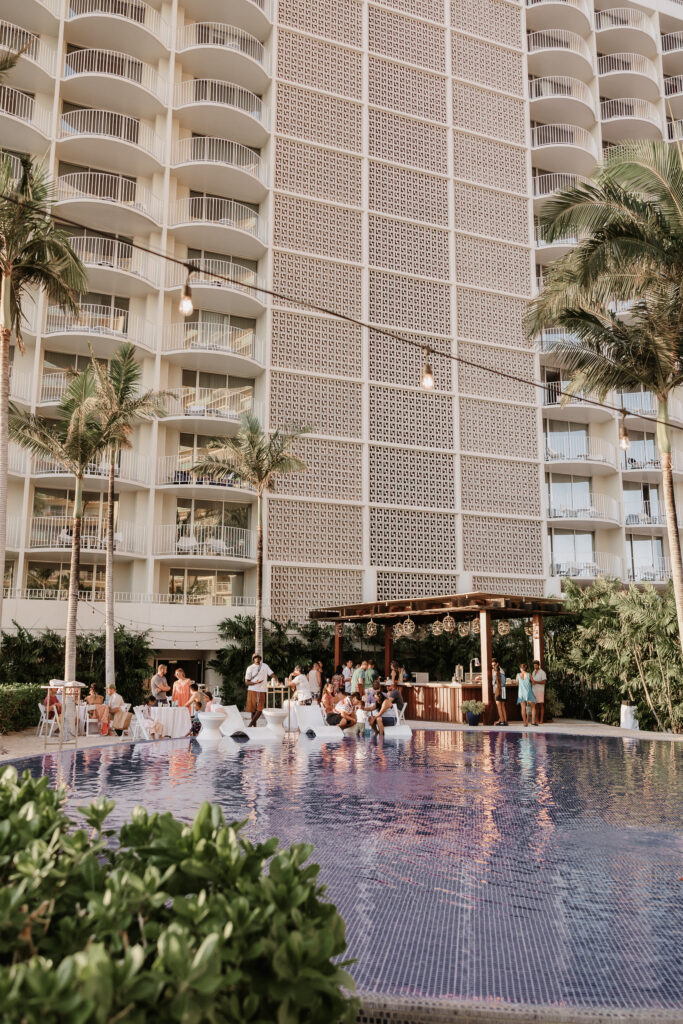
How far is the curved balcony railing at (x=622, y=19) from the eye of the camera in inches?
1587

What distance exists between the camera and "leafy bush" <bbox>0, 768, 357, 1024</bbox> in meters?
1.92

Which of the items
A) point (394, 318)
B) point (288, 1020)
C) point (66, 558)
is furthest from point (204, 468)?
point (288, 1020)

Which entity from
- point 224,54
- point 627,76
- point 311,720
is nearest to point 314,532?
point 311,720

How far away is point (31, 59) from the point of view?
28.7 metres

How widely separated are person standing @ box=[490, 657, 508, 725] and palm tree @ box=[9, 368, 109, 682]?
10.9 meters

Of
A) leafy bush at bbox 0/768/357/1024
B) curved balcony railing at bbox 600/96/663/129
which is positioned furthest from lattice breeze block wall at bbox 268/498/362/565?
leafy bush at bbox 0/768/357/1024

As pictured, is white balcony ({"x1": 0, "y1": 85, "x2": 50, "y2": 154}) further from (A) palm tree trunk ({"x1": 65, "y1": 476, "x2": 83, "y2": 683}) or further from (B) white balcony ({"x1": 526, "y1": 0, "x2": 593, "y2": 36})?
(B) white balcony ({"x1": 526, "y1": 0, "x2": 593, "y2": 36})

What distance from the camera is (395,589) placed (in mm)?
31188

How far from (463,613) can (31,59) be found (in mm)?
23770

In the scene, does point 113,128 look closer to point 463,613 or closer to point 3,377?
point 3,377

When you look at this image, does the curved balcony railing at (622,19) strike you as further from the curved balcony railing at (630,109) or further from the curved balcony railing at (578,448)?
the curved balcony railing at (578,448)

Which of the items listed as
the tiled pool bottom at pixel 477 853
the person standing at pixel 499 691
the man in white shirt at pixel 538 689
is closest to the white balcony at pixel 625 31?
the man in white shirt at pixel 538 689

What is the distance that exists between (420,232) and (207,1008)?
34906 mm

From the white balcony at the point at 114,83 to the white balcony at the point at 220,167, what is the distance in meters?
1.80
